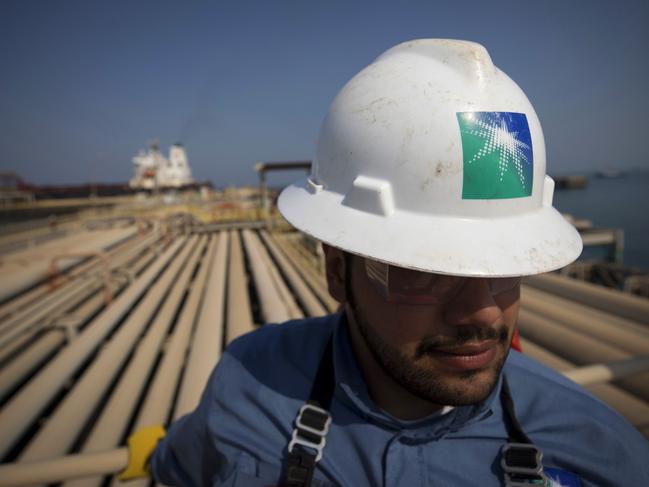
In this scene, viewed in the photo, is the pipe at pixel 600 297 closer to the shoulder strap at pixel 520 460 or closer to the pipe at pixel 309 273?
the pipe at pixel 309 273

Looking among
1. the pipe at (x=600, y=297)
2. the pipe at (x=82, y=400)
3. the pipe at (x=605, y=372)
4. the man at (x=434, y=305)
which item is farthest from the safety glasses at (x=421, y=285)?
the pipe at (x=600, y=297)

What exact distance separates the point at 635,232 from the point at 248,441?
133 ft

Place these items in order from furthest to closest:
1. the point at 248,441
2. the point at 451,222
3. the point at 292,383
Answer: the point at 292,383 < the point at 248,441 < the point at 451,222

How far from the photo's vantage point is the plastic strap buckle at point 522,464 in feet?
3.60

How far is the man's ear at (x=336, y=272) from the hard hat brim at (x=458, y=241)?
216mm

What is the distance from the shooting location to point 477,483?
115cm

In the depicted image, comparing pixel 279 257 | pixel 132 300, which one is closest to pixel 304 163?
pixel 279 257

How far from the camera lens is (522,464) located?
113cm

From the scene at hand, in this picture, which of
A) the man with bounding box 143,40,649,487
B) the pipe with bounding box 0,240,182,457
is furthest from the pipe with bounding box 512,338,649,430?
the pipe with bounding box 0,240,182,457

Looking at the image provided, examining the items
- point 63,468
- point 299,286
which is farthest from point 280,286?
point 63,468

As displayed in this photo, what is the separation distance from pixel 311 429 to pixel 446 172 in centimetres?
104

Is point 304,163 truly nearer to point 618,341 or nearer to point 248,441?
point 618,341

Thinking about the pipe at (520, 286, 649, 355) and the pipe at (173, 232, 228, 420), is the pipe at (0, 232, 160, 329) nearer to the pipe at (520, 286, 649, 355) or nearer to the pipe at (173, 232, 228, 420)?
the pipe at (173, 232, 228, 420)

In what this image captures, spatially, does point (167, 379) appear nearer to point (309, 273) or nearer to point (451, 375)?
point (451, 375)
